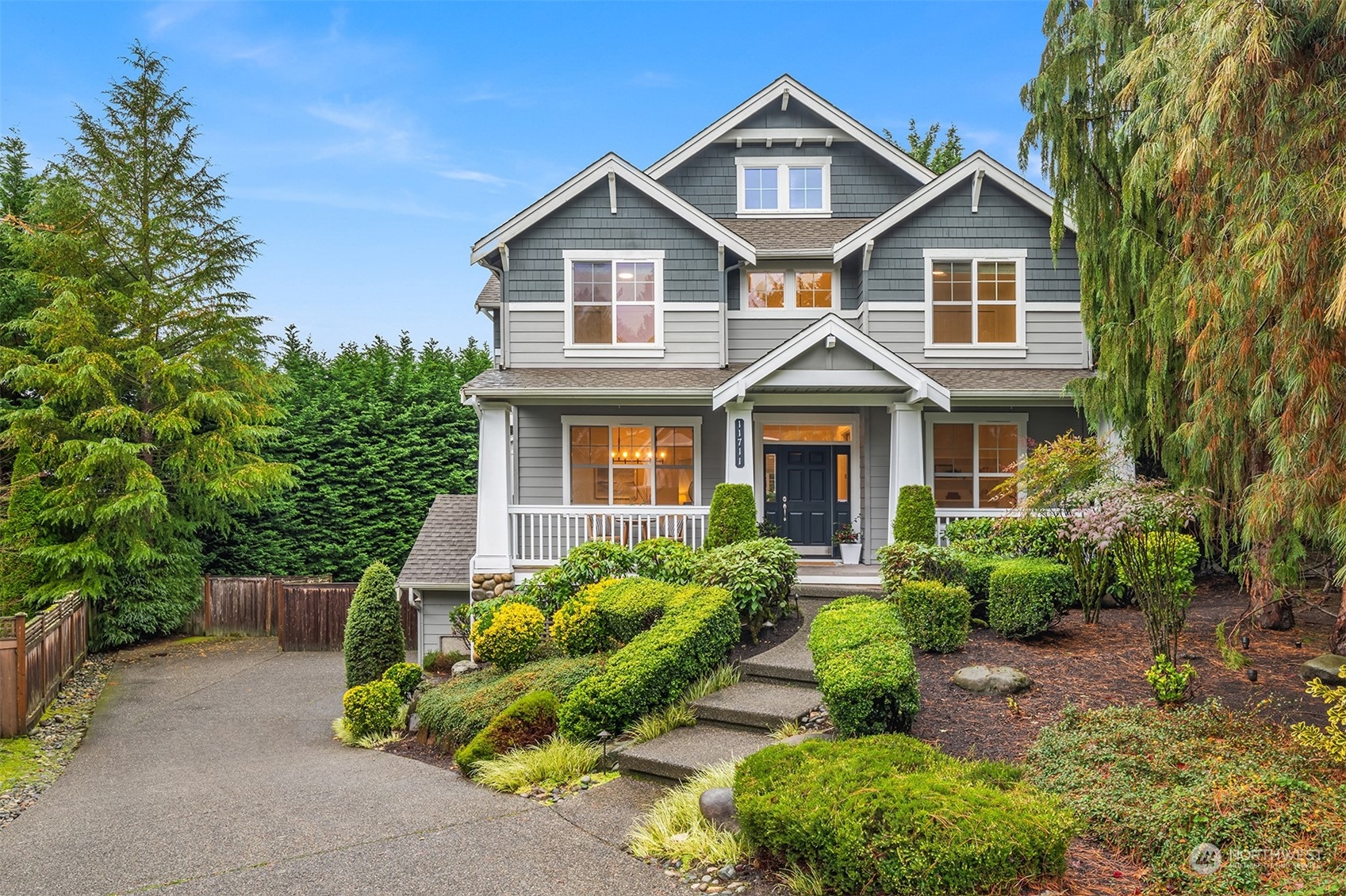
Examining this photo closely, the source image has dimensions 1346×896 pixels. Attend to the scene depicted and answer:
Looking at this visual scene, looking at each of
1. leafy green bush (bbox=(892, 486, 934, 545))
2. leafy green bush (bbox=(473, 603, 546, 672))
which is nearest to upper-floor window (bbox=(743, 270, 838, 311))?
leafy green bush (bbox=(892, 486, 934, 545))

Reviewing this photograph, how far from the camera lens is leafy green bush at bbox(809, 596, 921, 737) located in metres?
6.25

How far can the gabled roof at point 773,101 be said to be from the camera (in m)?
15.5

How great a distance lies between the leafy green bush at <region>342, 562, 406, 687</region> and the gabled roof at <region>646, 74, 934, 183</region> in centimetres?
901

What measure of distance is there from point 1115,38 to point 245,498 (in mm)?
18418

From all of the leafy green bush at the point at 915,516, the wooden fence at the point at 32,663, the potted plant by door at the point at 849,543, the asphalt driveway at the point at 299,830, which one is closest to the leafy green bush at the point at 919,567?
the leafy green bush at the point at 915,516

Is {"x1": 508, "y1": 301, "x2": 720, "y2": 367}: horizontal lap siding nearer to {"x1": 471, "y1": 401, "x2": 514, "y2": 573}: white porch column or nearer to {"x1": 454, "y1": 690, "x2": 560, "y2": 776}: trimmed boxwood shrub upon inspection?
{"x1": 471, "y1": 401, "x2": 514, "y2": 573}: white porch column

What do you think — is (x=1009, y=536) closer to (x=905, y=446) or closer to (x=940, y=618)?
(x=905, y=446)

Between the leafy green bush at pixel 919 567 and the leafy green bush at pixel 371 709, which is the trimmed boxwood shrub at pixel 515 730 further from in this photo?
the leafy green bush at pixel 919 567

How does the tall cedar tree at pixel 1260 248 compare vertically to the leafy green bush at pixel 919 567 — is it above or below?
above

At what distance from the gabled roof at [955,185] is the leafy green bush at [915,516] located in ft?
15.4

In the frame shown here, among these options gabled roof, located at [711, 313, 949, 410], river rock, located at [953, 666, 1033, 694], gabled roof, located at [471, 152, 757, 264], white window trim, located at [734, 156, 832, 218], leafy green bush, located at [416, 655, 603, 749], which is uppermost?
white window trim, located at [734, 156, 832, 218]

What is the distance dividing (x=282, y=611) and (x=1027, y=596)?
15360 millimetres

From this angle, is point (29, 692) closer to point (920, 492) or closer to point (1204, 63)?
point (920, 492)

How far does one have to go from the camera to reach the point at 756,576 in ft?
31.6
